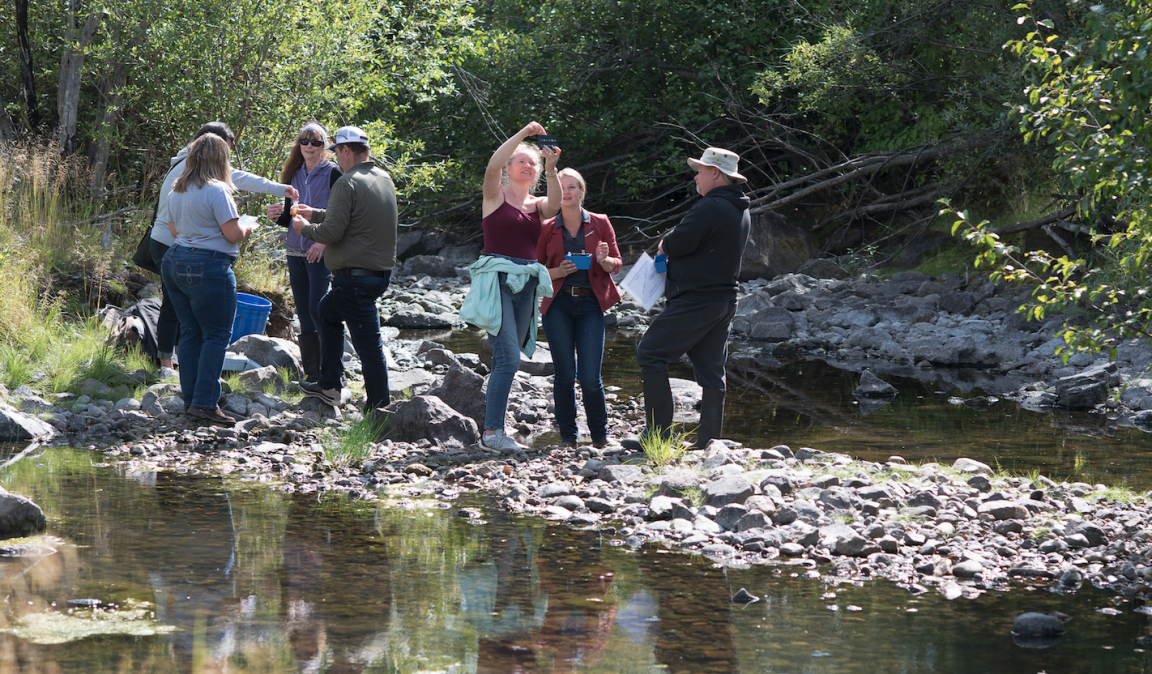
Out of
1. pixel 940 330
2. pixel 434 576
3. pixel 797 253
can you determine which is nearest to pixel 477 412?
pixel 434 576

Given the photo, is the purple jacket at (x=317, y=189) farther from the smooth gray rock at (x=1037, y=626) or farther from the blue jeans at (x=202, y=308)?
the smooth gray rock at (x=1037, y=626)

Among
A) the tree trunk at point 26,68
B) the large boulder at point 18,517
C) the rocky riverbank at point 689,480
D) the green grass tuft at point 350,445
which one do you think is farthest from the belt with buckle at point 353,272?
the tree trunk at point 26,68

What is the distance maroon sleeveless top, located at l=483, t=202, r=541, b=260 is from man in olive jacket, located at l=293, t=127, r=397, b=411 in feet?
2.75

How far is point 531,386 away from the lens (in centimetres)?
889

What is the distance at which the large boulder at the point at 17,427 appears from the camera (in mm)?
6352

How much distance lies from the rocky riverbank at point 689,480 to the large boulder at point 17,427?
13 mm

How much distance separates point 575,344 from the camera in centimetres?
657

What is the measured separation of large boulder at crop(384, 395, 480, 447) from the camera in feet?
21.9

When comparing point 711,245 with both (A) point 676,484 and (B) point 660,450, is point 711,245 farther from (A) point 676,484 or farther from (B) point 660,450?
(A) point 676,484

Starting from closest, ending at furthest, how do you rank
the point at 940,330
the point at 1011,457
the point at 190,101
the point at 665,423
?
the point at 665,423 < the point at 1011,457 < the point at 190,101 < the point at 940,330

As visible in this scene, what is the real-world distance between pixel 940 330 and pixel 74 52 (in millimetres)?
11052

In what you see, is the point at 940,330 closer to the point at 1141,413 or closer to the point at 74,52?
the point at 1141,413

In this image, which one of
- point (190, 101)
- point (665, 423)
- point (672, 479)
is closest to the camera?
point (672, 479)

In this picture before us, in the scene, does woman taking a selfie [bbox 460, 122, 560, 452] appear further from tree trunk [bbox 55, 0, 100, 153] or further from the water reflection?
tree trunk [bbox 55, 0, 100, 153]
